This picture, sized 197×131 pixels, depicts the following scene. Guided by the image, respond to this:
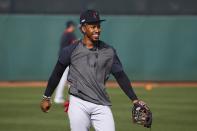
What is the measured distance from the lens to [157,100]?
16266mm

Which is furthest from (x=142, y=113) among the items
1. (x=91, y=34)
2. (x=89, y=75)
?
(x=91, y=34)

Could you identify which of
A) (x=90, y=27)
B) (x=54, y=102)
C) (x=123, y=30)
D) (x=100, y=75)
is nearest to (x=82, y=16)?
(x=90, y=27)

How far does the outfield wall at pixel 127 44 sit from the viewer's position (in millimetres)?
22219

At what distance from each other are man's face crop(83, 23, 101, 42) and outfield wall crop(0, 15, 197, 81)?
15198mm

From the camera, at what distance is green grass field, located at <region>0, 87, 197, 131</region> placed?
11673 millimetres

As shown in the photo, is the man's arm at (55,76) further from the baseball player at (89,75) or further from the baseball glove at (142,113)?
the baseball glove at (142,113)

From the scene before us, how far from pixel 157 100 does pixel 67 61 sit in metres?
9.41

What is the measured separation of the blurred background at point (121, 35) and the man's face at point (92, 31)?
1520cm

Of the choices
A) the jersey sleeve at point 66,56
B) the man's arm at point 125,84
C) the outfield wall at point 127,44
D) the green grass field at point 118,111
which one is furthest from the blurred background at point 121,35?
the jersey sleeve at point 66,56

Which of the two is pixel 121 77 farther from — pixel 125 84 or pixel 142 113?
pixel 142 113

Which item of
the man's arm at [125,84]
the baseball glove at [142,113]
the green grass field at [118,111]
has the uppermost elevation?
the man's arm at [125,84]

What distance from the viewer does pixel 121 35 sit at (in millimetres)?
22344

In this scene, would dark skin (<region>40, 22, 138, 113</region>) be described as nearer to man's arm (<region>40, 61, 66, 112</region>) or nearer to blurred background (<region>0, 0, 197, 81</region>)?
man's arm (<region>40, 61, 66, 112</region>)

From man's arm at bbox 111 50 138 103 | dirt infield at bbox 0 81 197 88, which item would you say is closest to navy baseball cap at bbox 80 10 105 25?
man's arm at bbox 111 50 138 103
